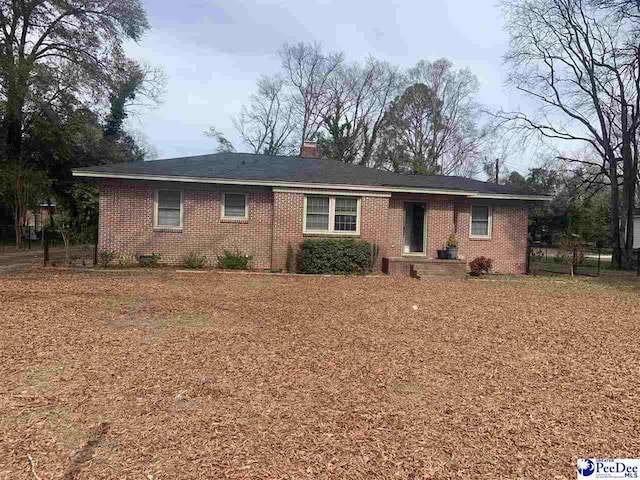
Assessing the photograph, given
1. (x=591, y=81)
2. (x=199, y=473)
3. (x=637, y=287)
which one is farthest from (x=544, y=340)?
(x=591, y=81)

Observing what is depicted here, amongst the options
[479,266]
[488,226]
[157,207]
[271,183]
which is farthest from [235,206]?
[488,226]

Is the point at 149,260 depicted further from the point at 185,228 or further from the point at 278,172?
the point at 278,172

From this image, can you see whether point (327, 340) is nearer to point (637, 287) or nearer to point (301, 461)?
point (301, 461)

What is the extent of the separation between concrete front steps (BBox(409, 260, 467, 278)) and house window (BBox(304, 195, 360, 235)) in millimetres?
2258

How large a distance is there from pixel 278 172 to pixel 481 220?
733 cm

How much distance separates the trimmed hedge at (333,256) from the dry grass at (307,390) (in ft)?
17.8

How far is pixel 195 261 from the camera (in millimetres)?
14016

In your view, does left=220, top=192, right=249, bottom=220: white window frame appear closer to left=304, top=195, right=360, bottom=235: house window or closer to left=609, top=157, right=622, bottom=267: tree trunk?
left=304, top=195, right=360, bottom=235: house window

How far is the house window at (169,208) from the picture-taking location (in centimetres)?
1421

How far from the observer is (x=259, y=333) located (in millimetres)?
6133

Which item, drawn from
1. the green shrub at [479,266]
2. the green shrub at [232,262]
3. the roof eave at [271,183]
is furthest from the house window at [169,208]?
the green shrub at [479,266]

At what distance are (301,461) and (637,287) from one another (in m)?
13.4

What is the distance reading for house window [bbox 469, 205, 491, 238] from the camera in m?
16.3

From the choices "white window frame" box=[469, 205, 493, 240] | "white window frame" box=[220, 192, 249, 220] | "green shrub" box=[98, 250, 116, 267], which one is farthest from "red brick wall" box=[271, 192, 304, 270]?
"white window frame" box=[469, 205, 493, 240]
